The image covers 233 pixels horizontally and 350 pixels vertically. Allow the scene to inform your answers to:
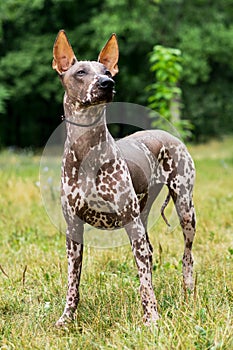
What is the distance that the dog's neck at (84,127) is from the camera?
11.9 feet

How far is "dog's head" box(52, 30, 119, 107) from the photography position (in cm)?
340

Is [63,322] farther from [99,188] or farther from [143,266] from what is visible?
[99,188]

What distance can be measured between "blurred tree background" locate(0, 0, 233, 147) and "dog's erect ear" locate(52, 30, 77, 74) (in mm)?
15336

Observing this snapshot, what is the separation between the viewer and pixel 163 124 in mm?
10375

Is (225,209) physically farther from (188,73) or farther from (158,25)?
(158,25)

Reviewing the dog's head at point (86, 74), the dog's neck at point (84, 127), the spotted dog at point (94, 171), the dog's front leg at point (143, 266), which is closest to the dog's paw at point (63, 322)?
the spotted dog at point (94, 171)

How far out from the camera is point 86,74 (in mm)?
3516

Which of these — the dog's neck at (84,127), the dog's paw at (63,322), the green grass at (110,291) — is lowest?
the dog's paw at (63,322)

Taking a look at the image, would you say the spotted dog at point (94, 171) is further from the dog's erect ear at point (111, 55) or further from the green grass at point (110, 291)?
the green grass at point (110, 291)

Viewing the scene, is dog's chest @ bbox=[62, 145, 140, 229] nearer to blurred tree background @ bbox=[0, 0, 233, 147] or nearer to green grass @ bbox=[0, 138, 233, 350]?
green grass @ bbox=[0, 138, 233, 350]

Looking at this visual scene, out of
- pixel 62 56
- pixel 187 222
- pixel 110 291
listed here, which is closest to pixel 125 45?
pixel 187 222

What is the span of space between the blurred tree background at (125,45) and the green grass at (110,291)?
42.2ft

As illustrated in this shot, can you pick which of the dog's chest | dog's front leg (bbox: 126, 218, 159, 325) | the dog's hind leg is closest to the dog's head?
the dog's chest

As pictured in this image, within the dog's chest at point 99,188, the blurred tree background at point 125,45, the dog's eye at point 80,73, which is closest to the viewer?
the dog's eye at point 80,73
